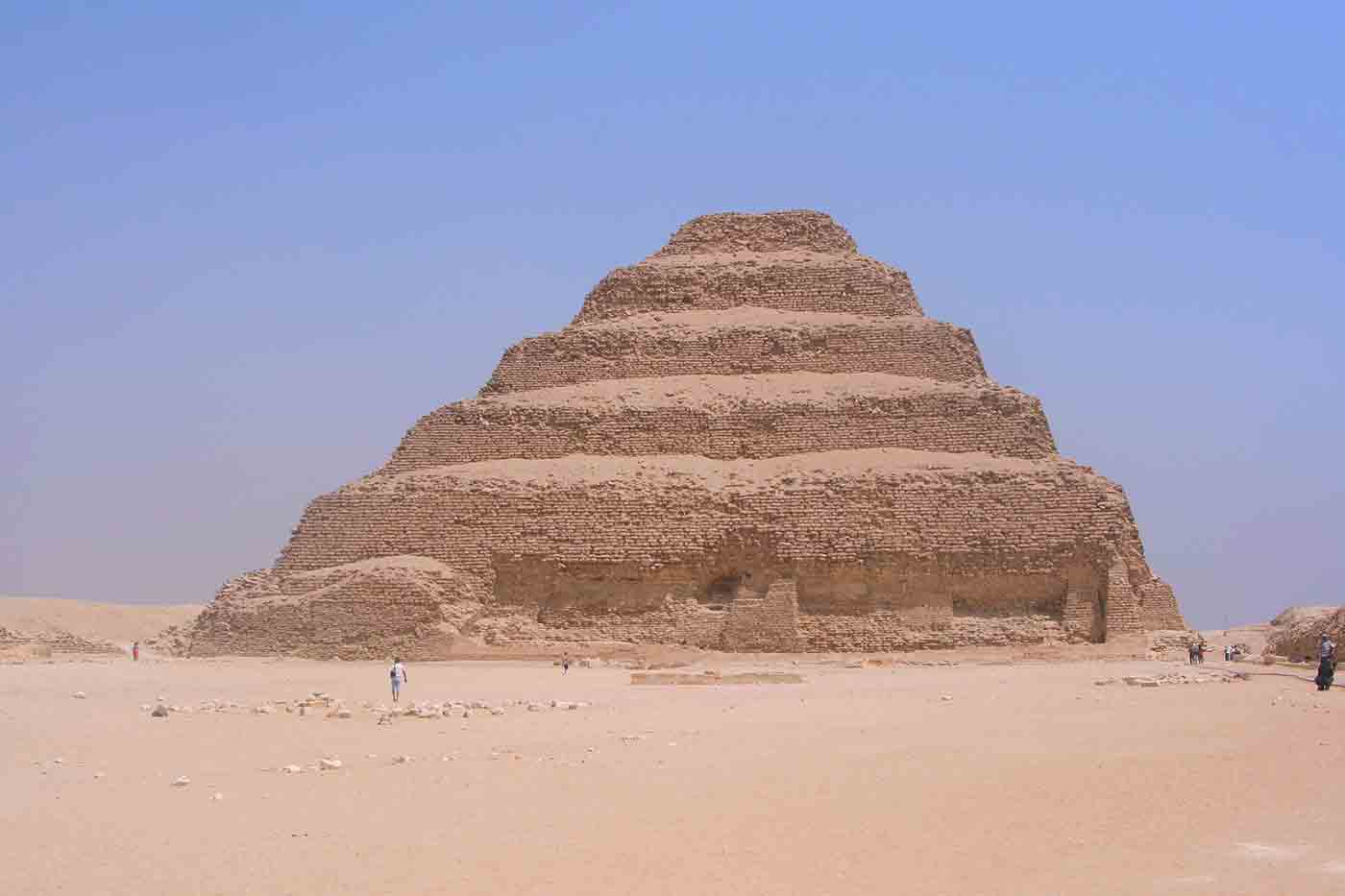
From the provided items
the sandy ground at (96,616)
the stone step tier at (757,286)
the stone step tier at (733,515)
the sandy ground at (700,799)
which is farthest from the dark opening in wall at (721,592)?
the sandy ground at (96,616)

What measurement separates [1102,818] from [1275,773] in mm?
2718

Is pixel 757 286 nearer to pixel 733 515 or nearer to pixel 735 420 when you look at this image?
pixel 735 420

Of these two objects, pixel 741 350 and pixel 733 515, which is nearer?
pixel 733 515

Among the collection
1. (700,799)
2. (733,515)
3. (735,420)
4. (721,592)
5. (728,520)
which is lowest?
(700,799)

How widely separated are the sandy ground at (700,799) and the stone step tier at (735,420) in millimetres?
15599

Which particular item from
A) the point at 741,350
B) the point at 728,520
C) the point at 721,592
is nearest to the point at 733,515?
the point at 728,520

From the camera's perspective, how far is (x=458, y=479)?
3516cm

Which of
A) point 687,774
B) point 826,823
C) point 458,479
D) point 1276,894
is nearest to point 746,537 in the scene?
point 458,479

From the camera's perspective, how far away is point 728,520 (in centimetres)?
3319

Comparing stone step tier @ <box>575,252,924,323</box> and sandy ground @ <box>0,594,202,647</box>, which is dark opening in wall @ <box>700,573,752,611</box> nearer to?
stone step tier @ <box>575,252,924,323</box>

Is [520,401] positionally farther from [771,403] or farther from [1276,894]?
[1276,894]

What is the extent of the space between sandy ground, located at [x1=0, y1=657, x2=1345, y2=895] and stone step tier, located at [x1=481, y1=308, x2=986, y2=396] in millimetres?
18719

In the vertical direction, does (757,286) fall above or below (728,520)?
above

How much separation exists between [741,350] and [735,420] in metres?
3.23
